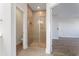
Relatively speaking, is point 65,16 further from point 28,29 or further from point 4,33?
point 4,33

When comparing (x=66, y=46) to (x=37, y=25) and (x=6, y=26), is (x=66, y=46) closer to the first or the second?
(x=37, y=25)

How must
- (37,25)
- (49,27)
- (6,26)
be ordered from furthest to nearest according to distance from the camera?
1. (37,25)
2. (49,27)
3. (6,26)

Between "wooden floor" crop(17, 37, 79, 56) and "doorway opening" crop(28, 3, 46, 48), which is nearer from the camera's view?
"wooden floor" crop(17, 37, 79, 56)

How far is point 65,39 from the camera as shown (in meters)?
1.40

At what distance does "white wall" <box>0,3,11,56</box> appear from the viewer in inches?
45.6

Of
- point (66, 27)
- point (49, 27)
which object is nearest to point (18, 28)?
point (49, 27)

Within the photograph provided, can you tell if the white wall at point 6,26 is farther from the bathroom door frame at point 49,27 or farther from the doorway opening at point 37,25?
the bathroom door frame at point 49,27

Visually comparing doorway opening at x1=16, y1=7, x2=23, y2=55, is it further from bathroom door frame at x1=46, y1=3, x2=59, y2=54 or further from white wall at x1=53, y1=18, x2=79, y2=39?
white wall at x1=53, y1=18, x2=79, y2=39

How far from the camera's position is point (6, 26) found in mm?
1208

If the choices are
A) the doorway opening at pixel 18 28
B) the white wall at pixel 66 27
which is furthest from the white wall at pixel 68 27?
the doorway opening at pixel 18 28

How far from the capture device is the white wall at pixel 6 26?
116 cm

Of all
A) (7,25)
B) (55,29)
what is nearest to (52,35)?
(55,29)

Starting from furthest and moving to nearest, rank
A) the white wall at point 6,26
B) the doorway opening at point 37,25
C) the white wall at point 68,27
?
the doorway opening at point 37,25 < the white wall at point 68,27 < the white wall at point 6,26

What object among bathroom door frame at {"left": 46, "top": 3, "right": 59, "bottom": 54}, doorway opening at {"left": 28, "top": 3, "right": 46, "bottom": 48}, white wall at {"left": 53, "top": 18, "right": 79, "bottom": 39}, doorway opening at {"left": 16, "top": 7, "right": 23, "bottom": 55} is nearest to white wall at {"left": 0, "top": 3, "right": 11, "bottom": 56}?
doorway opening at {"left": 16, "top": 7, "right": 23, "bottom": 55}
